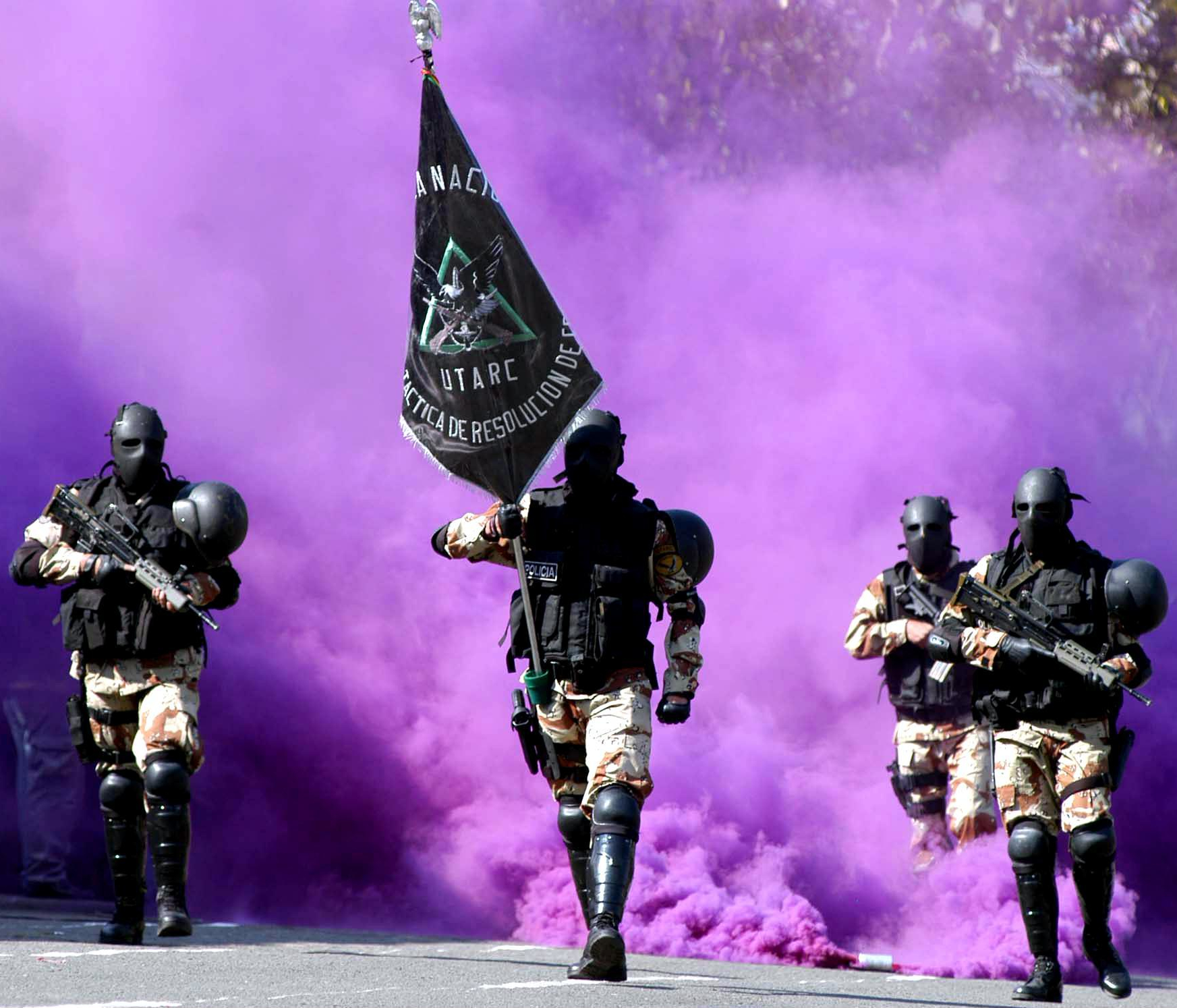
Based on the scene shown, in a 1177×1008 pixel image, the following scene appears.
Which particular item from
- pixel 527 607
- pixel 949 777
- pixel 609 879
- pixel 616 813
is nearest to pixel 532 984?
pixel 609 879

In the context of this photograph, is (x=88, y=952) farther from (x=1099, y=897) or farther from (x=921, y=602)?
(x=921, y=602)

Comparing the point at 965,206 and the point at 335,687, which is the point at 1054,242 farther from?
the point at 335,687

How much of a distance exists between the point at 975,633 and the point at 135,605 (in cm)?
302

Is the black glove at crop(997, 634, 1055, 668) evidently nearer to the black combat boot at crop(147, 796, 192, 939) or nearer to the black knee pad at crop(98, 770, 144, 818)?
the black combat boot at crop(147, 796, 192, 939)

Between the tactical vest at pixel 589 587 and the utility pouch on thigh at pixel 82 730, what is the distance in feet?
5.73

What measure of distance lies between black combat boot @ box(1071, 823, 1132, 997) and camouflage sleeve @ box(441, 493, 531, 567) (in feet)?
7.24

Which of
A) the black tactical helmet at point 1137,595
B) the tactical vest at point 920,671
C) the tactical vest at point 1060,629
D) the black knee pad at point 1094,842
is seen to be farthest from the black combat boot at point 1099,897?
the tactical vest at point 920,671

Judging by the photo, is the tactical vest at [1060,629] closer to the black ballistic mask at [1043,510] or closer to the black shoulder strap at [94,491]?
the black ballistic mask at [1043,510]

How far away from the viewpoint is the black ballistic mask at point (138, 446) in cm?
740

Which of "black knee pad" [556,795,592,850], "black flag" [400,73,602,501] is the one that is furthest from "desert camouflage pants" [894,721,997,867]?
"black flag" [400,73,602,501]

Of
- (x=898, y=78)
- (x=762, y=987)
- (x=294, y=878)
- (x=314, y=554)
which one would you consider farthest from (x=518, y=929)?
(x=898, y=78)

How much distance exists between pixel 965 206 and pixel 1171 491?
2.18 meters

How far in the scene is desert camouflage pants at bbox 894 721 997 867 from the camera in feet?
33.4

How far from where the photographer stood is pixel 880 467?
12086 millimetres
